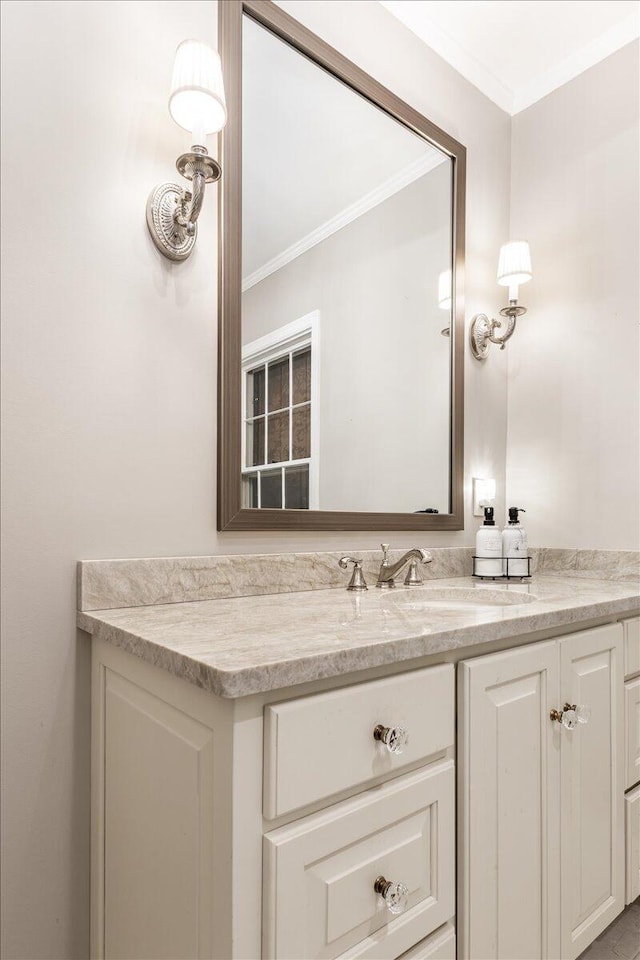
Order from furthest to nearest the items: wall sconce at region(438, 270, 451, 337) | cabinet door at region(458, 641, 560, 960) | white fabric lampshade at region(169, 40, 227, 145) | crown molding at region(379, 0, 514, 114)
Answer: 1. wall sconce at region(438, 270, 451, 337)
2. crown molding at region(379, 0, 514, 114)
3. white fabric lampshade at region(169, 40, 227, 145)
4. cabinet door at region(458, 641, 560, 960)

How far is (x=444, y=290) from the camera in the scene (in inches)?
72.6

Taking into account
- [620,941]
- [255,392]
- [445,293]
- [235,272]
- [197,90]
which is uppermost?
[197,90]

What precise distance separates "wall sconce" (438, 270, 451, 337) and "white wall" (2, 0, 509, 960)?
0.81 m

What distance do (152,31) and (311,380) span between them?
78cm

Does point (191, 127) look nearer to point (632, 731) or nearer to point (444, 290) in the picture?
point (444, 290)

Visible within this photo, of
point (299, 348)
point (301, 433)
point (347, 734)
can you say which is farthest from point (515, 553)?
point (347, 734)

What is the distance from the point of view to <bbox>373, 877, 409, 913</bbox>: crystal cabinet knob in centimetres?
83

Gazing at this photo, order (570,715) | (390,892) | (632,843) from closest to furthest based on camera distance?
(390,892) → (570,715) → (632,843)

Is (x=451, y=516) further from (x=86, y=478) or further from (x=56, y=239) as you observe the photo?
(x=56, y=239)

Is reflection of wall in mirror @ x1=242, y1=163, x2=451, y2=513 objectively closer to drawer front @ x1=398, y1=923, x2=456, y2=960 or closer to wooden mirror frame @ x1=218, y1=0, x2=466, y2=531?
wooden mirror frame @ x1=218, y1=0, x2=466, y2=531

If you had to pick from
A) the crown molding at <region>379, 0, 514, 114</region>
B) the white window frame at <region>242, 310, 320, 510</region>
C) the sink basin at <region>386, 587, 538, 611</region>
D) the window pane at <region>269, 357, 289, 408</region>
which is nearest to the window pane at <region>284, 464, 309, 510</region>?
the white window frame at <region>242, 310, 320, 510</region>

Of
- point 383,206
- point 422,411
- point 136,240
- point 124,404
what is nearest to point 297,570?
point 124,404

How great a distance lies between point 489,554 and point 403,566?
1.20 feet

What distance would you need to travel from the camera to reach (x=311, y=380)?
1.46 metres
